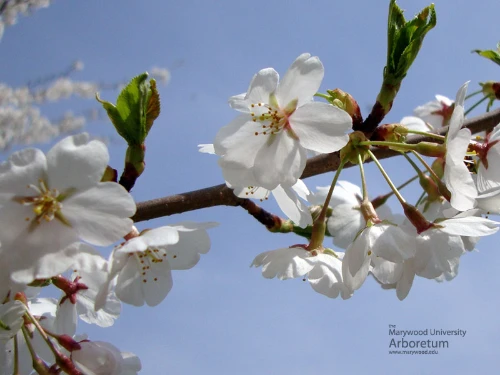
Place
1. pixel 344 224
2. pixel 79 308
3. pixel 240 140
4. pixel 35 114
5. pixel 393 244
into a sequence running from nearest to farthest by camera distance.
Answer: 1. pixel 393 244
2. pixel 240 140
3. pixel 79 308
4. pixel 344 224
5. pixel 35 114

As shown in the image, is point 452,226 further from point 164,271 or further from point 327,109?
point 164,271

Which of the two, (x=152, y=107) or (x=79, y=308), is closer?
(x=152, y=107)

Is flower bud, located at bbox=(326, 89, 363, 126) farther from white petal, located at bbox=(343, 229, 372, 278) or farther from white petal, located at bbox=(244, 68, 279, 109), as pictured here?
white petal, located at bbox=(343, 229, 372, 278)

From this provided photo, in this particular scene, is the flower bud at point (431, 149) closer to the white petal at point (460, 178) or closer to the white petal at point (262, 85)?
the white petal at point (460, 178)

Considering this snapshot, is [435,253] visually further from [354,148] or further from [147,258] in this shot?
[147,258]

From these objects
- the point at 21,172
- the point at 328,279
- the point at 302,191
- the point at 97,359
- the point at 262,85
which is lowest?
the point at 97,359

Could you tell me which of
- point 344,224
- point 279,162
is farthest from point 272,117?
point 344,224

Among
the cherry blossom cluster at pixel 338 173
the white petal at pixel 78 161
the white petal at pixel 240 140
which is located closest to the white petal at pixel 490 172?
the cherry blossom cluster at pixel 338 173

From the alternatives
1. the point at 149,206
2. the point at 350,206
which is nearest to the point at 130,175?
the point at 149,206
